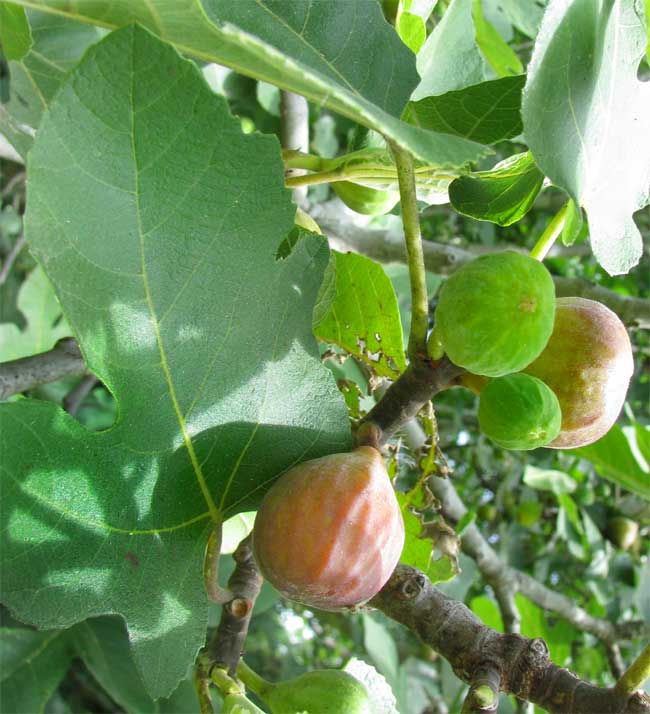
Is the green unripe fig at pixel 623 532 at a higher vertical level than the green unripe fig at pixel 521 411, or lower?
lower

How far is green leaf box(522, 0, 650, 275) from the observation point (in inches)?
31.2

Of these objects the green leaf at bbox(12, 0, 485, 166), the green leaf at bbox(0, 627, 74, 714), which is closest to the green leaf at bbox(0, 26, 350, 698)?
the green leaf at bbox(12, 0, 485, 166)

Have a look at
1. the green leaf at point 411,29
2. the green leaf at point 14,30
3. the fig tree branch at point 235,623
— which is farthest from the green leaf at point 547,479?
the green leaf at point 14,30

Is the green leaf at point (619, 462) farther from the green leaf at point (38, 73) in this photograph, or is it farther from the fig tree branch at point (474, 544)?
the green leaf at point (38, 73)

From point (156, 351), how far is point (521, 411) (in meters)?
0.39

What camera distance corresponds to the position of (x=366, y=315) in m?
1.17

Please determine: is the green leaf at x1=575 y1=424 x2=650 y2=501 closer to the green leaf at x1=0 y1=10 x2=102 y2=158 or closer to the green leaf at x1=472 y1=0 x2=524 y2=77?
the green leaf at x1=472 y1=0 x2=524 y2=77

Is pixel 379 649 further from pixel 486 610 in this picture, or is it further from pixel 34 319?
pixel 34 319

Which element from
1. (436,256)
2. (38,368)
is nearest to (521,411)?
(38,368)

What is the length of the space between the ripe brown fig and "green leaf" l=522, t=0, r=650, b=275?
0.39 meters

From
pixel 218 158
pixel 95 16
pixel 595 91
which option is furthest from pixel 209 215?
pixel 595 91

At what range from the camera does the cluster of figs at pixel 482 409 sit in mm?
805

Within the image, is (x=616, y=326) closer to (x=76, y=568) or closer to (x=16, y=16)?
(x=76, y=568)

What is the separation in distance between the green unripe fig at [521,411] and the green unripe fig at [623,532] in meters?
2.82
